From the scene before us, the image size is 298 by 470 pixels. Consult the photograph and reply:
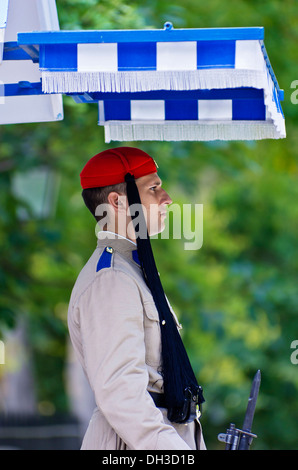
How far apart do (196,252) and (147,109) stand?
7.78 meters

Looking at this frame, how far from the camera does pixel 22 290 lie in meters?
7.27

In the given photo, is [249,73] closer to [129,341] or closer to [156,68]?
[156,68]

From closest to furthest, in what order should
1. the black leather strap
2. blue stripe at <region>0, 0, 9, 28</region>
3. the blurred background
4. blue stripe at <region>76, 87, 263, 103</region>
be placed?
the black leather strap → blue stripe at <region>0, 0, 9, 28</region> → blue stripe at <region>76, 87, 263, 103</region> → the blurred background

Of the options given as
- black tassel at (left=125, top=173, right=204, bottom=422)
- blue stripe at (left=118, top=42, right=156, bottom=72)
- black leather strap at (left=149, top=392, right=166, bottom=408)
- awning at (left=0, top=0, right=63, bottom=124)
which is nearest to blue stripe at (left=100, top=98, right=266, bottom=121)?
awning at (left=0, top=0, right=63, bottom=124)

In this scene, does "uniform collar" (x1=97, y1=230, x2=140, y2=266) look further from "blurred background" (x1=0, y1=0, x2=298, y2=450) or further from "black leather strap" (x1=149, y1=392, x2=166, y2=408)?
"blurred background" (x1=0, y1=0, x2=298, y2=450)

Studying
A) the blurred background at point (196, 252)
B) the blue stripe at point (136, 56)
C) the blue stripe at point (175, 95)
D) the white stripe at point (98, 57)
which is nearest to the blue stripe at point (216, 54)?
the blue stripe at point (136, 56)

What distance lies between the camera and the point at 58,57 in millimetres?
2279

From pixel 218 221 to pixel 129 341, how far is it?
8.70m

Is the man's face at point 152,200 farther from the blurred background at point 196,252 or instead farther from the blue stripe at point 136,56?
the blurred background at point 196,252

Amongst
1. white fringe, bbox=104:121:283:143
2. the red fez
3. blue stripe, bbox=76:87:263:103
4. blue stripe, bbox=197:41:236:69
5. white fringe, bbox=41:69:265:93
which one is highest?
blue stripe, bbox=76:87:263:103

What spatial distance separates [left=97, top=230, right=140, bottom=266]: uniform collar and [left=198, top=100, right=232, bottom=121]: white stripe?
2.51ft

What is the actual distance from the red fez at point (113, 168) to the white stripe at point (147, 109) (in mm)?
546

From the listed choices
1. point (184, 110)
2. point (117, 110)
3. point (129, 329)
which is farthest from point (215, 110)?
point (129, 329)

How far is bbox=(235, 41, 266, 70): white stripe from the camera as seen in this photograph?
2168 mm
